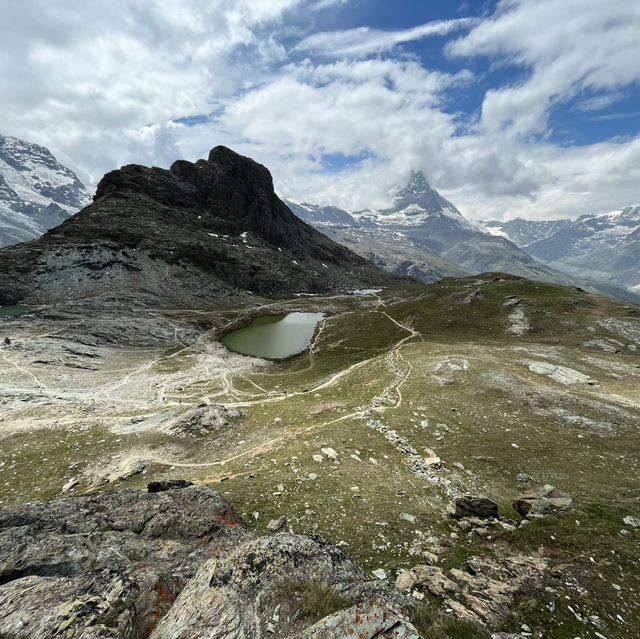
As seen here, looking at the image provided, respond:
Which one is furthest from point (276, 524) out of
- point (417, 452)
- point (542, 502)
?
point (542, 502)

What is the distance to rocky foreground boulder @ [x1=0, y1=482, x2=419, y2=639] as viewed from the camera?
8602mm

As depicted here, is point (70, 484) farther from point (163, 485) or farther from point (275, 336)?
point (275, 336)

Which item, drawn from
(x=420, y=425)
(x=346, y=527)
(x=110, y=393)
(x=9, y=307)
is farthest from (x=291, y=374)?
(x=9, y=307)

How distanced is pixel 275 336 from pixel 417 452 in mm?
87338

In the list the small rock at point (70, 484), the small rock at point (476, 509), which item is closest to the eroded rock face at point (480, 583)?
the small rock at point (476, 509)

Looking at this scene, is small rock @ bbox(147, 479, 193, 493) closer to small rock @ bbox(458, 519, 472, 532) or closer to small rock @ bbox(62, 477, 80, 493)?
small rock @ bbox(62, 477, 80, 493)

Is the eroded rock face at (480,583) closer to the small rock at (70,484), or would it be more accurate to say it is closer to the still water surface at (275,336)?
the small rock at (70,484)

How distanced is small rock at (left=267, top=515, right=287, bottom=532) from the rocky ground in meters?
0.11

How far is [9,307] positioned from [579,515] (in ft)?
548

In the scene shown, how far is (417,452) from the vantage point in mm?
27594

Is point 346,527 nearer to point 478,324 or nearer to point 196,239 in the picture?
point 478,324

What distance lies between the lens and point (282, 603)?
31.9 ft

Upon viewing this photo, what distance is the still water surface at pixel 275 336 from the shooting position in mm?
93938

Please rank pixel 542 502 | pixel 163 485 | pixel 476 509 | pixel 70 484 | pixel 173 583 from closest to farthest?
pixel 173 583
pixel 476 509
pixel 542 502
pixel 163 485
pixel 70 484
